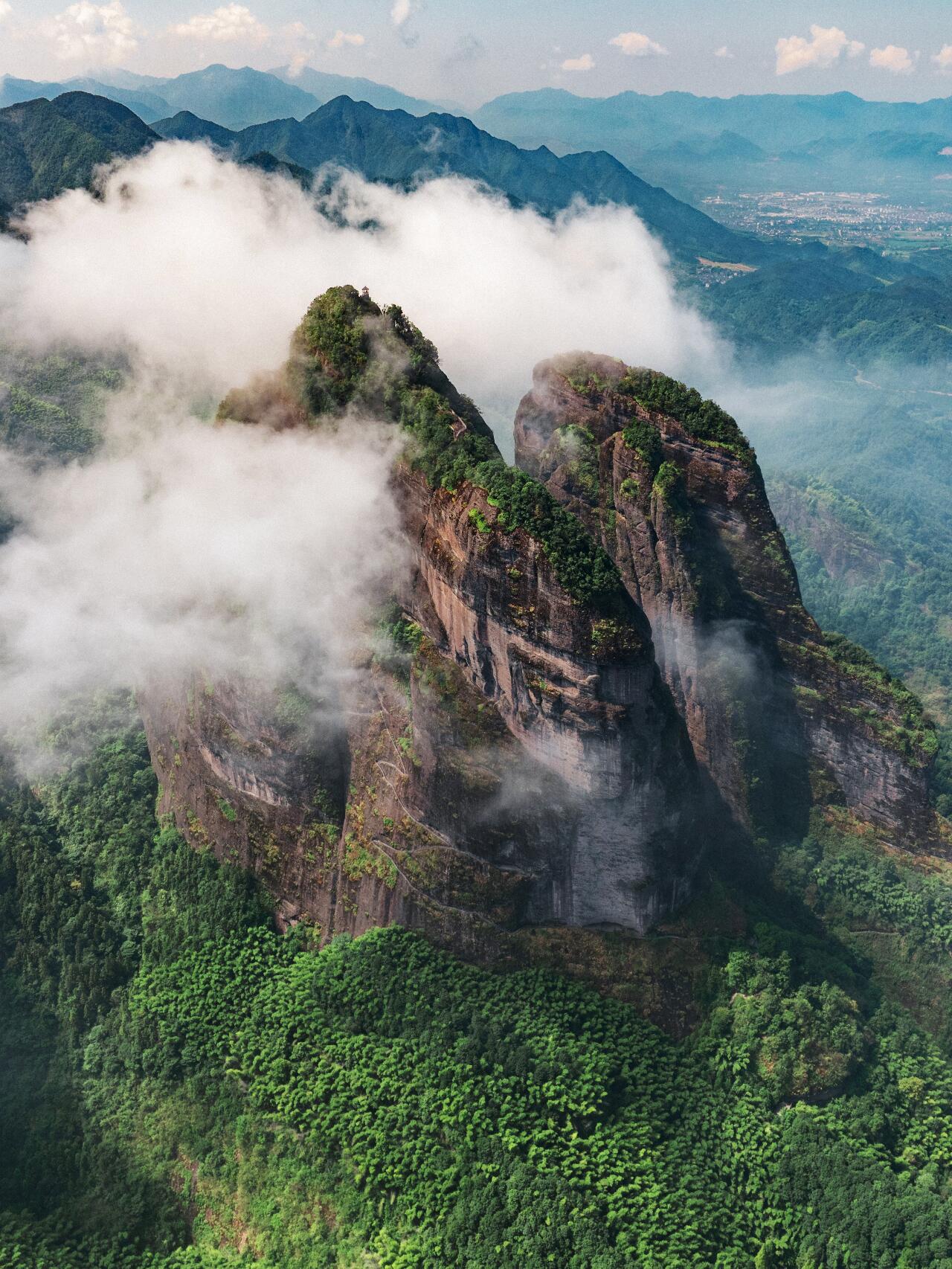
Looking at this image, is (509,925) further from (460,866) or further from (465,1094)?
(465,1094)

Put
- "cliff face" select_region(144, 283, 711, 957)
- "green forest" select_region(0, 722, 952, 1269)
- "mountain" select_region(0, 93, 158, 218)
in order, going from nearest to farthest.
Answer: "green forest" select_region(0, 722, 952, 1269)
"cliff face" select_region(144, 283, 711, 957)
"mountain" select_region(0, 93, 158, 218)

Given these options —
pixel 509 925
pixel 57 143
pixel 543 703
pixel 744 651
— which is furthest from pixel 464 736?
pixel 57 143

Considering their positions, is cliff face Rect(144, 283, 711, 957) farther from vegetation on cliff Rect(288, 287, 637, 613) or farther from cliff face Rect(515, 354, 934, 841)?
cliff face Rect(515, 354, 934, 841)

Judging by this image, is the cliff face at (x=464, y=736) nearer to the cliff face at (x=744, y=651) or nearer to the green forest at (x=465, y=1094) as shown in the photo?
the green forest at (x=465, y=1094)

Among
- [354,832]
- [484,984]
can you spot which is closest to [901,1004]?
[484,984]

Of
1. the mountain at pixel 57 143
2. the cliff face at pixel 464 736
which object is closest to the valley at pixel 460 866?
the cliff face at pixel 464 736

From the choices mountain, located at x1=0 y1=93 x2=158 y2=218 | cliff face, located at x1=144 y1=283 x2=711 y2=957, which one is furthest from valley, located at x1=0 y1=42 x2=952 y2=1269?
mountain, located at x1=0 y1=93 x2=158 y2=218
